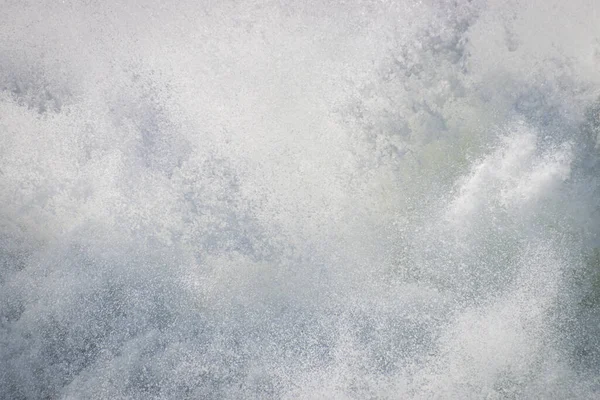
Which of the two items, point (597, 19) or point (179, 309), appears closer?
point (597, 19)

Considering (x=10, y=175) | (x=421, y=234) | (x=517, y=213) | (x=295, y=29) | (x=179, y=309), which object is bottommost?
(x=179, y=309)

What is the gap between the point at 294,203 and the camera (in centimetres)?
325

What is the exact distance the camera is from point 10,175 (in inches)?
127

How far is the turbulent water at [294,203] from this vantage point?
3.17 meters

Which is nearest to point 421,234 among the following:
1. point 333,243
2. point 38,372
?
point 333,243

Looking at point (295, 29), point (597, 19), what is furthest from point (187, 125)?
point (597, 19)

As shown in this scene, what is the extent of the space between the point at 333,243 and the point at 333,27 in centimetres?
134

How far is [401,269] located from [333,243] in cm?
46

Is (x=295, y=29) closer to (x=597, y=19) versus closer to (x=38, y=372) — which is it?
(x=597, y=19)

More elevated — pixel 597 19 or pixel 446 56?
pixel 597 19

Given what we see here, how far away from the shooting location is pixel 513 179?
10.5ft

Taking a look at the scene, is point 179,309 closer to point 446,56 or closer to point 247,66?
point 247,66

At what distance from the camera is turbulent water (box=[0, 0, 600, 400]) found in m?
3.17

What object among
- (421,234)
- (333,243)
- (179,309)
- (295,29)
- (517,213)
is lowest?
(179,309)
